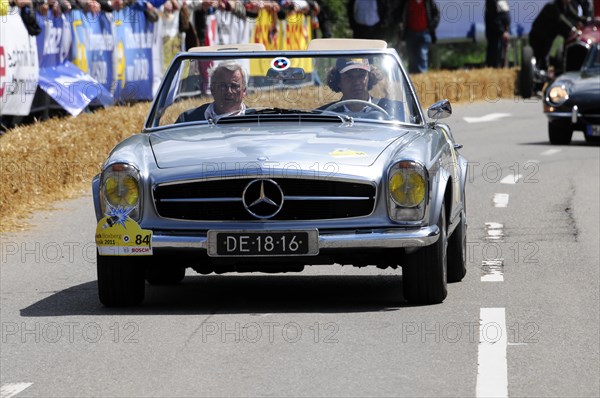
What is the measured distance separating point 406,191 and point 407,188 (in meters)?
0.02

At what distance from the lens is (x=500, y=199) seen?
15188 mm

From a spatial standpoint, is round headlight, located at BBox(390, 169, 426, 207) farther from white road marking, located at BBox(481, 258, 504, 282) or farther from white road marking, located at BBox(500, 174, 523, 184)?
white road marking, located at BBox(500, 174, 523, 184)

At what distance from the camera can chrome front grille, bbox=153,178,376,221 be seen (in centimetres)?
860

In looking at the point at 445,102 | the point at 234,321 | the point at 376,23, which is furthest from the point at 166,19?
the point at 234,321

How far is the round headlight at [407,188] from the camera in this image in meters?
8.62

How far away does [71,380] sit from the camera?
705cm

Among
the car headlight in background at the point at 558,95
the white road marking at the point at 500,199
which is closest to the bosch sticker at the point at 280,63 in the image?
the white road marking at the point at 500,199

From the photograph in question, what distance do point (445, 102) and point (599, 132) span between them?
38.8 feet

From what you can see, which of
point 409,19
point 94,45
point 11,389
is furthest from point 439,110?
point 409,19

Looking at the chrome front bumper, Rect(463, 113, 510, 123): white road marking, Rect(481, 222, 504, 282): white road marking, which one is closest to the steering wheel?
Rect(481, 222, 504, 282): white road marking

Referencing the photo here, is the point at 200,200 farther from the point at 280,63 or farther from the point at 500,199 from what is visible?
the point at 500,199

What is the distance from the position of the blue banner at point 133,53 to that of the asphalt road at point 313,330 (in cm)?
864

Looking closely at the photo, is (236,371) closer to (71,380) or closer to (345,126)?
(71,380)

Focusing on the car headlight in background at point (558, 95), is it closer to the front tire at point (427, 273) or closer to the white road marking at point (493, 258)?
the white road marking at point (493, 258)
